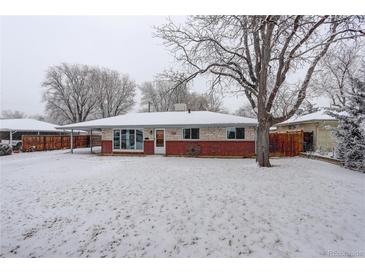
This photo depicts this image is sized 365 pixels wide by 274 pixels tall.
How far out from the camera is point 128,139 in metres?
17.2

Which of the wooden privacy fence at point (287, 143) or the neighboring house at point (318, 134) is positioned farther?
the neighboring house at point (318, 134)

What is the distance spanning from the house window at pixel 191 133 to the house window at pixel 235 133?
7.92 ft

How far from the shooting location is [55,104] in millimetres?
38094

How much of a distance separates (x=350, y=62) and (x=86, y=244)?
28936 mm

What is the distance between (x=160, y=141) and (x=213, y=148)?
432 centimetres

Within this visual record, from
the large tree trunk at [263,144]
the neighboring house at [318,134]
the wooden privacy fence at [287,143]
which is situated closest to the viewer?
the large tree trunk at [263,144]

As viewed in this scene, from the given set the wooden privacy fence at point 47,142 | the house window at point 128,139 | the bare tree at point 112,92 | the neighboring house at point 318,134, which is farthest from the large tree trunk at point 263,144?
the bare tree at point 112,92

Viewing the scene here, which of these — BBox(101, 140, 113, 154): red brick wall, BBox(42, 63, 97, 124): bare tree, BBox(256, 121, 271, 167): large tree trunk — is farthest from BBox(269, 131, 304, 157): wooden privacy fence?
BBox(42, 63, 97, 124): bare tree

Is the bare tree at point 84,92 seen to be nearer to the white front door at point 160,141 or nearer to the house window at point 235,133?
the white front door at point 160,141

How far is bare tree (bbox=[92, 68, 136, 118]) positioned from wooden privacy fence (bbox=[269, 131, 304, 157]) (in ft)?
110

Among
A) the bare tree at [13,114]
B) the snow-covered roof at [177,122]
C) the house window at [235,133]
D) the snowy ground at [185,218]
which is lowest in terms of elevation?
the snowy ground at [185,218]

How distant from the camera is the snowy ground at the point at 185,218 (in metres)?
3.44

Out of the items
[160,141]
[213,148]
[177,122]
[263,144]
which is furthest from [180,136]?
[263,144]
